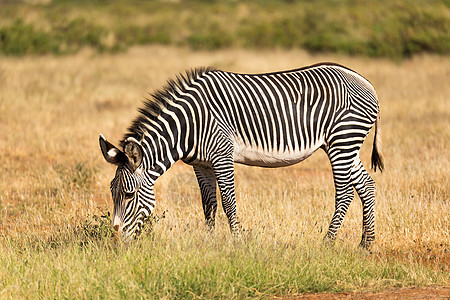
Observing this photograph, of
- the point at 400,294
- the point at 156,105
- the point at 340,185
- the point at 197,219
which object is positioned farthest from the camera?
the point at 197,219

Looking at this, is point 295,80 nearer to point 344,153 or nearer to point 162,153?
point 344,153

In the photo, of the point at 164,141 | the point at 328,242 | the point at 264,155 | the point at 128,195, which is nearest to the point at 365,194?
the point at 328,242

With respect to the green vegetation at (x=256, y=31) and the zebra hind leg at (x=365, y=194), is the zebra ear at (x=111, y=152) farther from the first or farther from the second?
the green vegetation at (x=256, y=31)

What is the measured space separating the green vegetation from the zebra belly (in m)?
18.2

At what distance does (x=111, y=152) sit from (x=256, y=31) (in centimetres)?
2632

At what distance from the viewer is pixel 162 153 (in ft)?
19.9

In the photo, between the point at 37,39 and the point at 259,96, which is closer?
the point at 259,96

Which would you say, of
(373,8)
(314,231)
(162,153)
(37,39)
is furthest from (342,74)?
(373,8)

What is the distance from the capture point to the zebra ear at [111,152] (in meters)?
5.61

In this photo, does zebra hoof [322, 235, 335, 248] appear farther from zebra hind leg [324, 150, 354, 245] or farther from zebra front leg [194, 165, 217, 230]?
zebra front leg [194, 165, 217, 230]

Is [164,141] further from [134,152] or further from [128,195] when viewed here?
[128,195]

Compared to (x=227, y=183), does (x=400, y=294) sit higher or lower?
lower

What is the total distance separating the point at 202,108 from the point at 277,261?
1.86m

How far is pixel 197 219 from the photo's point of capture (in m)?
7.34
